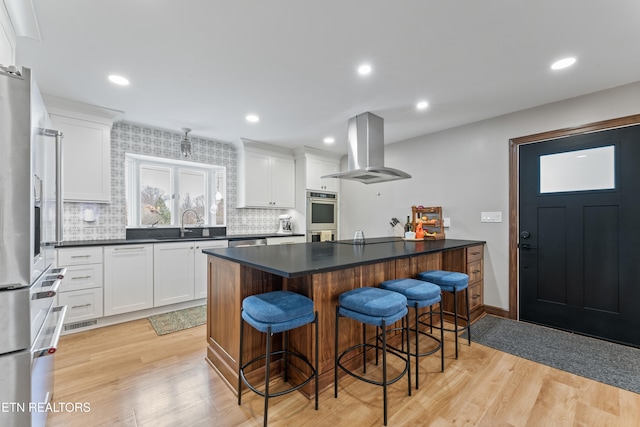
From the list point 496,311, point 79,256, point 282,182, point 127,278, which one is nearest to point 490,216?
point 496,311

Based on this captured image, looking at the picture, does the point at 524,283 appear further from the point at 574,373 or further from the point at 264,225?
the point at 264,225

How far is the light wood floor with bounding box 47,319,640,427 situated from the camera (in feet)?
5.21

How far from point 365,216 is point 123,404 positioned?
383cm

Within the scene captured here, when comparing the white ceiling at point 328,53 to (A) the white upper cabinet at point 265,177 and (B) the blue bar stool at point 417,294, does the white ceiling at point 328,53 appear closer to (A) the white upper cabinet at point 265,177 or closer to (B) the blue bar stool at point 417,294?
(A) the white upper cabinet at point 265,177

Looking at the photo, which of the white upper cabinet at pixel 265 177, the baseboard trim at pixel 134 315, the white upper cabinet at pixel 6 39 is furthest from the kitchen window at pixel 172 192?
the white upper cabinet at pixel 6 39

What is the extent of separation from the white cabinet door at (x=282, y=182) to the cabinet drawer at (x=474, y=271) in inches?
115

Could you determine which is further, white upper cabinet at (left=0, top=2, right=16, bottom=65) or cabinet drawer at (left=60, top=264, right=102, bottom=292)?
cabinet drawer at (left=60, top=264, right=102, bottom=292)

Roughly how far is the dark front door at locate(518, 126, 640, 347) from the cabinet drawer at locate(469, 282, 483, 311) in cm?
41

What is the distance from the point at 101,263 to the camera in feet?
9.68

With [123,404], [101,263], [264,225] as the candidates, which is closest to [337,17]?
[123,404]

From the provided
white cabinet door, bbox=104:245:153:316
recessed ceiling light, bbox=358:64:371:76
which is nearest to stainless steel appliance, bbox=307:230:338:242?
white cabinet door, bbox=104:245:153:316

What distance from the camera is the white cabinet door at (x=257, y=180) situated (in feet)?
14.3

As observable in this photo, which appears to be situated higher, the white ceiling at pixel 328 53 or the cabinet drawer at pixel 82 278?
the white ceiling at pixel 328 53

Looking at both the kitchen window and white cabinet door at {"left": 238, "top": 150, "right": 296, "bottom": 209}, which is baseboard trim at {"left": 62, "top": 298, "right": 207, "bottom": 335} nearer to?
A: the kitchen window
